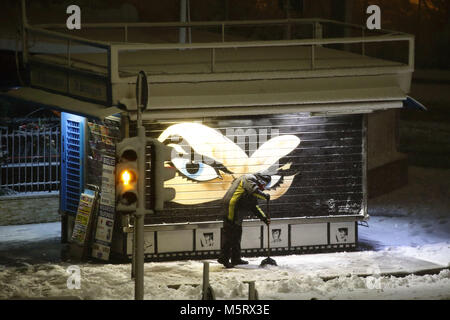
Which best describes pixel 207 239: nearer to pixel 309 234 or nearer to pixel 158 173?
pixel 309 234

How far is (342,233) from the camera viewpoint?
17406mm

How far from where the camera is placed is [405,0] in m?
38.8

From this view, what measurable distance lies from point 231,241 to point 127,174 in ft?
16.3

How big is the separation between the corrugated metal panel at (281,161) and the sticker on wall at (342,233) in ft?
0.77

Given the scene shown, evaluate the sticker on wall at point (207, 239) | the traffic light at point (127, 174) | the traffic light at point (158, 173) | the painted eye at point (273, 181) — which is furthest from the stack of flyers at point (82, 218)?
the traffic light at point (127, 174)

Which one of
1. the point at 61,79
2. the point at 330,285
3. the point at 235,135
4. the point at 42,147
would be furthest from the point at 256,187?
the point at 42,147

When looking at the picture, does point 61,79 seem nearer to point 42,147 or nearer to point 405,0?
point 42,147

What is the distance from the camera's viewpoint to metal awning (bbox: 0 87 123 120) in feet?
51.0

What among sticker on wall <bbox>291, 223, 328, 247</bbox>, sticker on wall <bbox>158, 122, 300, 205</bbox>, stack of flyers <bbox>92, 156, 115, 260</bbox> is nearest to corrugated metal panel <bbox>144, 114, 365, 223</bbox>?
sticker on wall <bbox>158, 122, 300, 205</bbox>

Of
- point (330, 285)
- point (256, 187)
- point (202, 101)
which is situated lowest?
point (330, 285)

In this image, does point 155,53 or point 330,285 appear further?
point 155,53

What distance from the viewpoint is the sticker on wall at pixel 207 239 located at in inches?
660

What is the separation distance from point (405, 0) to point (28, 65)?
79.5 ft
